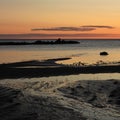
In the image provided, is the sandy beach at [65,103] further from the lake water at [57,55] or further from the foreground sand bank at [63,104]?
the lake water at [57,55]

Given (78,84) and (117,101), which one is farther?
(78,84)

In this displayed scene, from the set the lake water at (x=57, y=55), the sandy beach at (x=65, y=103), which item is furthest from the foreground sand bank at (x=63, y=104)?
the lake water at (x=57, y=55)

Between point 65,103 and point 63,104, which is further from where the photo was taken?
point 65,103

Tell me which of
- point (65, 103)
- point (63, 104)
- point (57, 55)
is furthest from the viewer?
point (57, 55)

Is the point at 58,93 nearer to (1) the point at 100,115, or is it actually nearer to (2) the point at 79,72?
(1) the point at 100,115

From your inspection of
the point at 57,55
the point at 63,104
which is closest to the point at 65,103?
the point at 63,104

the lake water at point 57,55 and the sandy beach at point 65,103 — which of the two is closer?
the sandy beach at point 65,103

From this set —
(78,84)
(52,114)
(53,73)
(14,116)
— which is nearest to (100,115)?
(52,114)

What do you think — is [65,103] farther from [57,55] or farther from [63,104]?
[57,55]

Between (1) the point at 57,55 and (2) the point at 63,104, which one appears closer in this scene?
(2) the point at 63,104

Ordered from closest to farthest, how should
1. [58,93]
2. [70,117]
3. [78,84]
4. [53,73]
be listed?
[70,117] < [58,93] < [78,84] < [53,73]

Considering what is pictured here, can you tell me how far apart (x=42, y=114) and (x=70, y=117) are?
97cm

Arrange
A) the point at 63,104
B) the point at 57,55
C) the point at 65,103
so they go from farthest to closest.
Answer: the point at 57,55
the point at 65,103
the point at 63,104

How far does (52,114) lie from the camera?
1270cm
